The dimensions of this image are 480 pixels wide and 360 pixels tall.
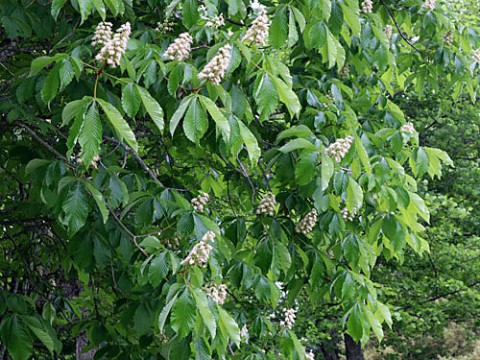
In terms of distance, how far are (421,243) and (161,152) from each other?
1812mm

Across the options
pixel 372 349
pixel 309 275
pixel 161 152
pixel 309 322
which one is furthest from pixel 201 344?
pixel 372 349

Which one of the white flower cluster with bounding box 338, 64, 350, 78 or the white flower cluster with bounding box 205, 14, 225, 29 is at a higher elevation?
the white flower cluster with bounding box 205, 14, 225, 29

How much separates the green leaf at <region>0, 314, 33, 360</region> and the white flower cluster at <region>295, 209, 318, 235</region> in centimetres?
143

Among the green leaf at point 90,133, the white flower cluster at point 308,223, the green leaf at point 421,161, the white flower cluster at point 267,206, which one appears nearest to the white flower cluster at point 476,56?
the green leaf at point 421,161

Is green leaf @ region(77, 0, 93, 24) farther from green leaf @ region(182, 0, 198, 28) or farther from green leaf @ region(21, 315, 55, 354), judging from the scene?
green leaf @ region(21, 315, 55, 354)

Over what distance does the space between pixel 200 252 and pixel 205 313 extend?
24cm

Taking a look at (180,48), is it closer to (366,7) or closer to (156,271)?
(156,271)

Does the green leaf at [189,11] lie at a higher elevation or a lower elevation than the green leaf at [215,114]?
higher

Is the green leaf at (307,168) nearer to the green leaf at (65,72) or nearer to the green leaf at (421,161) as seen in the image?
the green leaf at (421,161)

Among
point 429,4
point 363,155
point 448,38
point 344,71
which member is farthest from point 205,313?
point 448,38

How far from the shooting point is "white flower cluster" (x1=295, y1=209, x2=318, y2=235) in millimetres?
3396

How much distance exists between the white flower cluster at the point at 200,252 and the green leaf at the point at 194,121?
0.34 metres

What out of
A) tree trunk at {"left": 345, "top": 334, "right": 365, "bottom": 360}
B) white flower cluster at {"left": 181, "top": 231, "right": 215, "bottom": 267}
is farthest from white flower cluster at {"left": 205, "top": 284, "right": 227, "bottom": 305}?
tree trunk at {"left": 345, "top": 334, "right": 365, "bottom": 360}

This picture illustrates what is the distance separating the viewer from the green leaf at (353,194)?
2.89 metres
